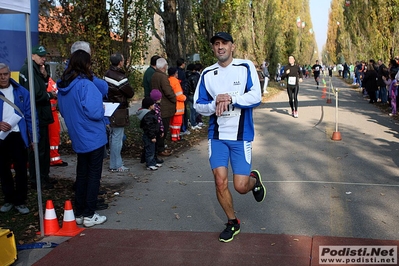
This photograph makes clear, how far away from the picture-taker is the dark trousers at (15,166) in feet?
19.9

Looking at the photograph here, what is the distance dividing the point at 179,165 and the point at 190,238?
409 cm

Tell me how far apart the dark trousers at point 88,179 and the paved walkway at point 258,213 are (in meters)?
0.33

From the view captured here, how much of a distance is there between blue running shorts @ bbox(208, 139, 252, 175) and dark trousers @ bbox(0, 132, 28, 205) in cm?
263

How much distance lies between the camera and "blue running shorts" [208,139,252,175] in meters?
5.09

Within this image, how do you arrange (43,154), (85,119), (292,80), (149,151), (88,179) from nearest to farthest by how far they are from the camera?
(85,119), (88,179), (43,154), (149,151), (292,80)

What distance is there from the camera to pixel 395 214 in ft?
19.1

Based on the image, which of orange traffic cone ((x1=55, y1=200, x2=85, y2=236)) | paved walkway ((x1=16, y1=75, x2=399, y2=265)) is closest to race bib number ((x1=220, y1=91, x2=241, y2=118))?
paved walkway ((x1=16, y1=75, x2=399, y2=265))

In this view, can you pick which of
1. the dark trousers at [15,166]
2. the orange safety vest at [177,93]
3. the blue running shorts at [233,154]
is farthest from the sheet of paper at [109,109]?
the orange safety vest at [177,93]

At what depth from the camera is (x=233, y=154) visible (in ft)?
16.9

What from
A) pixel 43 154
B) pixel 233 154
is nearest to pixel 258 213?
pixel 233 154

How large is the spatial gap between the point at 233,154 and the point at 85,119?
1.82 meters
